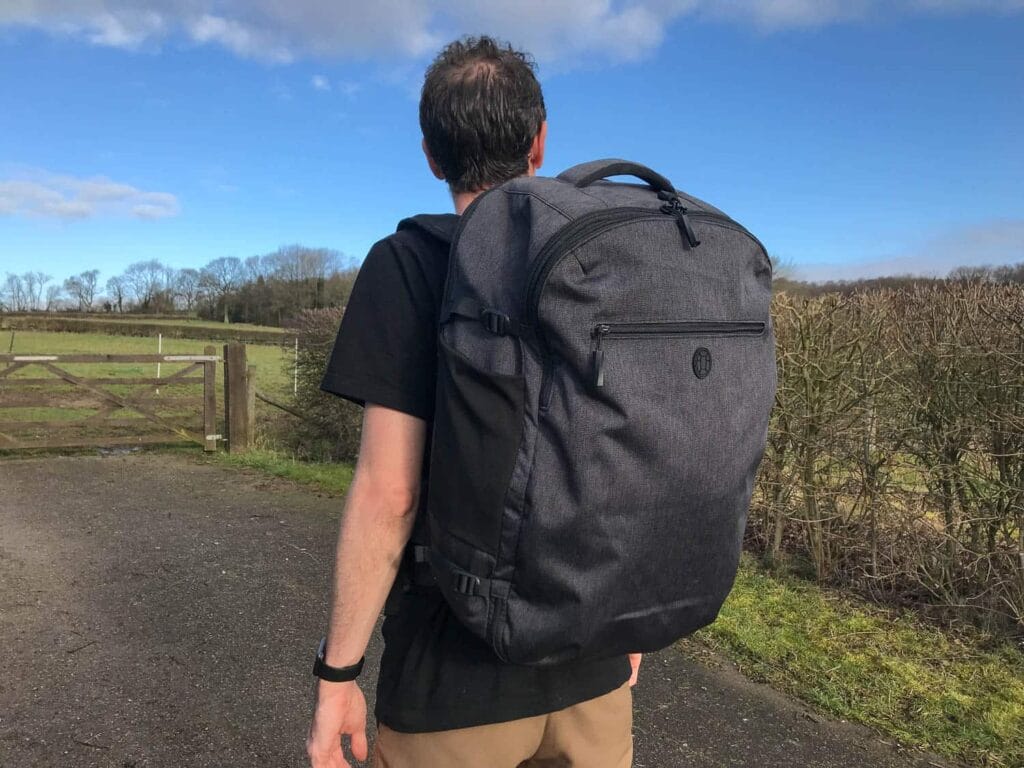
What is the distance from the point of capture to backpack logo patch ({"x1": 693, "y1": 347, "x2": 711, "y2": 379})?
1.12 metres

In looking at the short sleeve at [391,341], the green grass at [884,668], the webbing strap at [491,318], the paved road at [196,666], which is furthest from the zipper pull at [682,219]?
the green grass at [884,668]

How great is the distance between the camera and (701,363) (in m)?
1.13

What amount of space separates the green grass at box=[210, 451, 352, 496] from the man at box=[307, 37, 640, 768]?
665 cm

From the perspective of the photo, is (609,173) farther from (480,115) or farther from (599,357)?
(599,357)

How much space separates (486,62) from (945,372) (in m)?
4.22

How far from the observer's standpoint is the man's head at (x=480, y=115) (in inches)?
51.1

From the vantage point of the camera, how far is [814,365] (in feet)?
17.4

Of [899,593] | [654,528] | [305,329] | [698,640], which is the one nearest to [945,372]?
[899,593]

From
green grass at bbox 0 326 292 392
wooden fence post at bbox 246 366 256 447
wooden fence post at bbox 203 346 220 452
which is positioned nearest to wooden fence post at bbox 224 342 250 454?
wooden fence post at bbox 246 366 256 447

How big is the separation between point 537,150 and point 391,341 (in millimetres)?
483

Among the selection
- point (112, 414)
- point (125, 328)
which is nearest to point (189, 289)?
point (125, 328)

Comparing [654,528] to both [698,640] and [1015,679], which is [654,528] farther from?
[1015,679]

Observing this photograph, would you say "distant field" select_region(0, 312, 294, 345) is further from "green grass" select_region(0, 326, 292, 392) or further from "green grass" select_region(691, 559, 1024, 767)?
"green grass" select_region(691, 559, 1024, 767)

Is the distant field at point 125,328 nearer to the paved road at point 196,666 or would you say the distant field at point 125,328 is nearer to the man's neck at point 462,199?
the paved road at point 196,666
